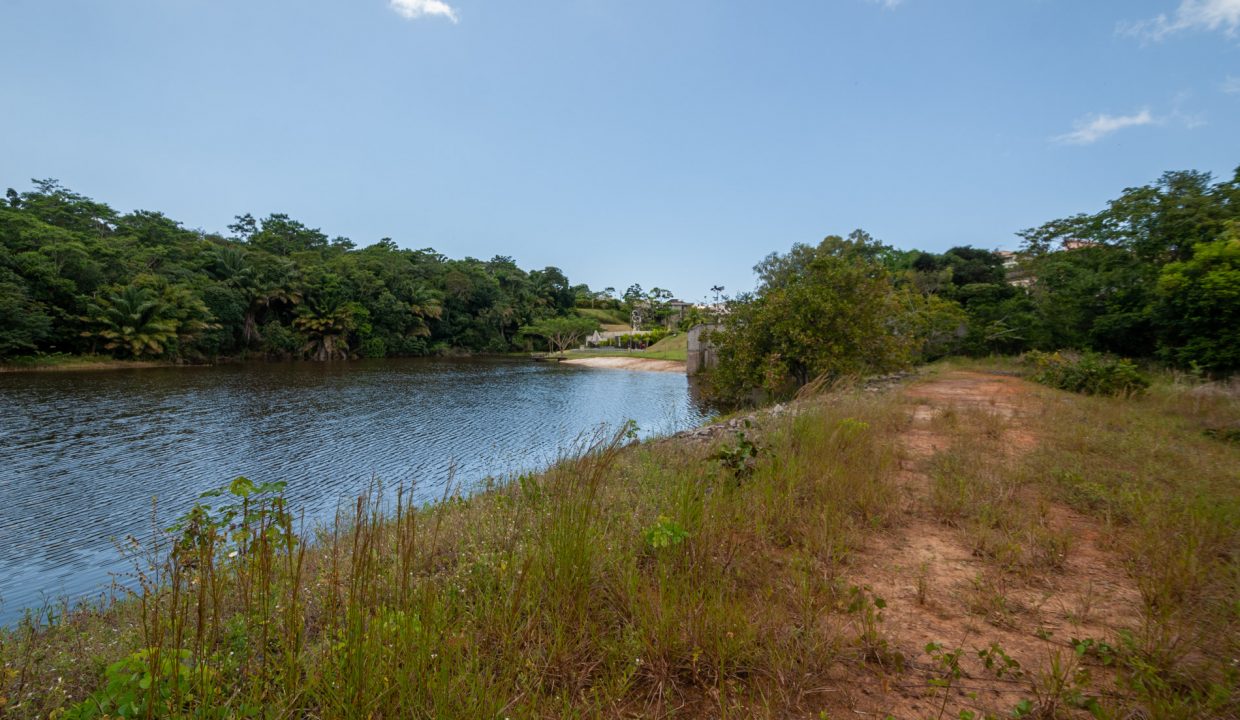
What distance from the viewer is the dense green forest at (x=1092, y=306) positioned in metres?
12.1

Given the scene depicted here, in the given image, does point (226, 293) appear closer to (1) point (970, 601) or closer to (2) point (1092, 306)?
(1) point (970, 601)

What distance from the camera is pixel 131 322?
1144 inches

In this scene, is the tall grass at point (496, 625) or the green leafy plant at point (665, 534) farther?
the green leafy plant at point (665, 534)

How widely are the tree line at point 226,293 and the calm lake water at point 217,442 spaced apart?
5.27 meters

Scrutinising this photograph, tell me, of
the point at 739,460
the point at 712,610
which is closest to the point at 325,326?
the point at 739,460

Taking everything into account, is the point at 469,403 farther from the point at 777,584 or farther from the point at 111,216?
the point at 111,216

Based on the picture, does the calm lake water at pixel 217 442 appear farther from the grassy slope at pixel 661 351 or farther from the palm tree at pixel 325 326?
the grassy slope at pixel 661 351

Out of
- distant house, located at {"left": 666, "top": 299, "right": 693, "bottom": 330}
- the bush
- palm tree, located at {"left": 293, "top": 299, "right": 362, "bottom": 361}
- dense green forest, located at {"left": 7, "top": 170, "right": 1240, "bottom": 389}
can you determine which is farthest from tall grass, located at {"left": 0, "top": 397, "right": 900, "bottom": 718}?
distant house, located at {"left": 666, "top": 299, "right": 693, "bottom": 330}

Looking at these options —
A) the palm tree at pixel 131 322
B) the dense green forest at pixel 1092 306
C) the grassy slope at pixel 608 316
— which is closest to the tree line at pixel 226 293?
the palm tree at pixel 131 322

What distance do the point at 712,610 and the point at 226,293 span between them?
144ft

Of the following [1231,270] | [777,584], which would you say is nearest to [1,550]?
[777,584]

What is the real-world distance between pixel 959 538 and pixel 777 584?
167cm

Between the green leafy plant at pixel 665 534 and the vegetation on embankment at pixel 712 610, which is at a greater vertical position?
the green leafy plant at pixel 665 534

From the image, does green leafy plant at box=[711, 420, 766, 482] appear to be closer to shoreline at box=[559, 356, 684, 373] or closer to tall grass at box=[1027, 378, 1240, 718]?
tall grass at box=[1027, 378, 1240, 718]
